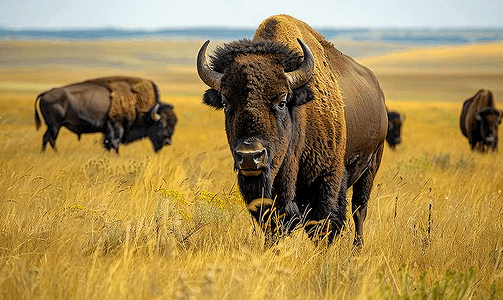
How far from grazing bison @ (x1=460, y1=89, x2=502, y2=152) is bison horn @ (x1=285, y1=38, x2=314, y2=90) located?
12.8m

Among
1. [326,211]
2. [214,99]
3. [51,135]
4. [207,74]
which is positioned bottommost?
[51,135]

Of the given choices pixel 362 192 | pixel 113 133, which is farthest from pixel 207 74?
pixel 113 133

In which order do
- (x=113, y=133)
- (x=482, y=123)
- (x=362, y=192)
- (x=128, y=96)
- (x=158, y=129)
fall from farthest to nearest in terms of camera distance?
1. (x=482, y=123)
2. (x=158, y=129)
3. (x=128, y=96)
4. (x=113, y=133)
5. (x=362, y=192)

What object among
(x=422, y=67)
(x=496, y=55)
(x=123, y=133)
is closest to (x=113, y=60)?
(x=422, y=67)

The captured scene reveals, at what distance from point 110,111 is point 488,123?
1039 centimetres

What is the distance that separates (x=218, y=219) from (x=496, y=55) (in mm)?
134930

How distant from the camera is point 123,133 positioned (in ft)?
54.2

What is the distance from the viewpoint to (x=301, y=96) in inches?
195

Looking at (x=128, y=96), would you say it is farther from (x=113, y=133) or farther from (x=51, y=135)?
(x=51, y=135)

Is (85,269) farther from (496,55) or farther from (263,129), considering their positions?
(496,55)

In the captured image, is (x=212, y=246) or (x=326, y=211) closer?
(x=212, y=246)

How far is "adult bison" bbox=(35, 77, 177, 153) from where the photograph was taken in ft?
52.0

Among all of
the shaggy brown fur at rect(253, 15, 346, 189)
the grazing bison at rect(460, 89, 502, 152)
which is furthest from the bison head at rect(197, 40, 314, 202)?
the grazing bison at rect(460, 89, 502, 152)

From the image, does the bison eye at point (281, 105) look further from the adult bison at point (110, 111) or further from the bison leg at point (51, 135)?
the adult bison at point (110, 111)
